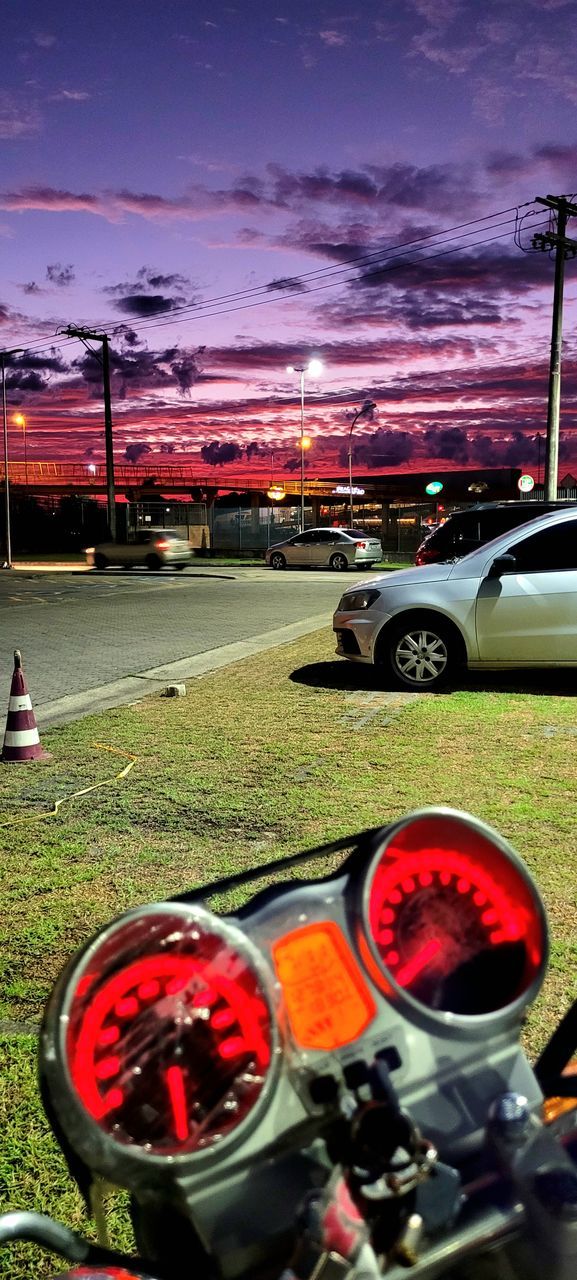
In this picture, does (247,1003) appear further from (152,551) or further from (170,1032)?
(152,551)

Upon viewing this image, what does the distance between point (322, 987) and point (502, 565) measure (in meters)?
7.18

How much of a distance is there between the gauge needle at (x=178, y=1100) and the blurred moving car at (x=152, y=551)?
34613mm

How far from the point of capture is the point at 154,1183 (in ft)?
3.24

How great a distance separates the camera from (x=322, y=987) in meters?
1.09

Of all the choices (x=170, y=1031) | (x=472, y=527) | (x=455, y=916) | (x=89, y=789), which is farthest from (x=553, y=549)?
(x=170, y=1031)

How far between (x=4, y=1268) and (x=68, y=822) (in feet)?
9.34

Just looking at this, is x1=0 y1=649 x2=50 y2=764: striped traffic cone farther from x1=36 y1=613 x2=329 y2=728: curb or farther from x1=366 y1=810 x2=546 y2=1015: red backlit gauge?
x1=366 y1=810 x2=546 y2=1015: red backlit gauge

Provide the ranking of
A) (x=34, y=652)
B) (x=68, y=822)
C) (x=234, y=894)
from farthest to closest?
(x=34, y=652)
(x=68, y=822)
(x=234, y=894)

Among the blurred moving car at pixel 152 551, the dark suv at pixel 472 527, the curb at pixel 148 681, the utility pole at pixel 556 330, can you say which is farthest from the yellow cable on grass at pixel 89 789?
the blurred moving car at pixel 152 551

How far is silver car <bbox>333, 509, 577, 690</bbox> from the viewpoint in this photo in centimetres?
792

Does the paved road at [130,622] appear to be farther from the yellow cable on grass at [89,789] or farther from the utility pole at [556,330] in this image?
the utility pole at [556,330]

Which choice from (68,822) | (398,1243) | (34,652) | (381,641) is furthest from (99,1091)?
(34,652)

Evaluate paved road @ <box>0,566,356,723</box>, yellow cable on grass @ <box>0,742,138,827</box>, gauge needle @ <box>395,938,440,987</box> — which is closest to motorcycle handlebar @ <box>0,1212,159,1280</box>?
gauge needle @ <box>395,938,440,987</box>

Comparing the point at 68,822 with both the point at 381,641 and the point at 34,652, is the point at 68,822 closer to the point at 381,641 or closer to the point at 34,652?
the point at 381,641
